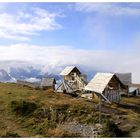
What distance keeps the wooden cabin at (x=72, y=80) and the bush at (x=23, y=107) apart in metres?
19.4

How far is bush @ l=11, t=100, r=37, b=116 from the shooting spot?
3572 centimetres

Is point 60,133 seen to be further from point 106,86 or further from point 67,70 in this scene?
point 67,70

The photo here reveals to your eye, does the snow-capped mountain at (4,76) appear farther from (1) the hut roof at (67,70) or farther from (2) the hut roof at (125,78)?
(2) the hut roof at (125,78)

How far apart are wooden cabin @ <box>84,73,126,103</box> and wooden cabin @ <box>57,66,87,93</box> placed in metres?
13.2

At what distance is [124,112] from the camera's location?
126 ft

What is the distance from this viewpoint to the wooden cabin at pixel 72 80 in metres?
59.3

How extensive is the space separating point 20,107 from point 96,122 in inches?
356

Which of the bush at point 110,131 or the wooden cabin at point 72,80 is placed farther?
the wooden cabin at point 72,80

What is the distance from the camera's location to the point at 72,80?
62.1 meters

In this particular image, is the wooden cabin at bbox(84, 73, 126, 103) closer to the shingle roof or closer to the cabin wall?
the cabin wall

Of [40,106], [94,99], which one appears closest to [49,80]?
[94,99]

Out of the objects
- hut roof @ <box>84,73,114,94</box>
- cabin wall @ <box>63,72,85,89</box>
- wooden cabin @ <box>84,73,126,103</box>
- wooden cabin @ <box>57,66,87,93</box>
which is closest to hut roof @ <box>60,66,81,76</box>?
wooden cabin @ <box>57,66,87,93</box>

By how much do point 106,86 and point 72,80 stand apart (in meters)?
20.5

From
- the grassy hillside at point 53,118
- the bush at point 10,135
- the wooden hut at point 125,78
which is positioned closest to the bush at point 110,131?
the grassy hillside at point 53,118
